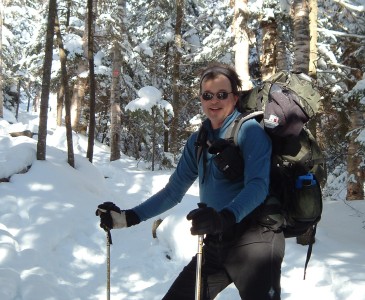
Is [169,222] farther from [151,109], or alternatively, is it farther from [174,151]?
[174,151]

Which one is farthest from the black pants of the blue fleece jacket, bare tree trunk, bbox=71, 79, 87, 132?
bare tree trunk, bbox=71, 79, 87, 132

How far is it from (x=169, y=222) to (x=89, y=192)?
3.61m

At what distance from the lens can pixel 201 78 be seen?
2883mm

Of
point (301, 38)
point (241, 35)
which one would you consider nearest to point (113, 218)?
point (301, 38)

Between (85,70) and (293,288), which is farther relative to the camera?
(85,70)

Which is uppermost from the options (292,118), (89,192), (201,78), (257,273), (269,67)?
(269,67)

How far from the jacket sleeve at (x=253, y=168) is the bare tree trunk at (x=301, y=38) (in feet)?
17.3

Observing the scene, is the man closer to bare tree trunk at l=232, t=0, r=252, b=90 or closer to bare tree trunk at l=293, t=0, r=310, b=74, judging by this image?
bare tree trunk at l=293, t=0, r=310, b=74

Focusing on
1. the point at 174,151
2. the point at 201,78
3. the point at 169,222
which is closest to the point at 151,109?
the point at 174,151

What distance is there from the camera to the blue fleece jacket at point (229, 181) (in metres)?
2.36

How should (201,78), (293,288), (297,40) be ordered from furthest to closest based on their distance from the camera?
1. (297,40)
2. (293,288)
3. (201,78)

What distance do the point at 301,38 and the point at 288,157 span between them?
18.5ft

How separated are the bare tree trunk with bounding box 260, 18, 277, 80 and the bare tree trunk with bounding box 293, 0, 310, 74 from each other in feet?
8.93

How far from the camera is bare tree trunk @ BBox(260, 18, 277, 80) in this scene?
10484 mm
